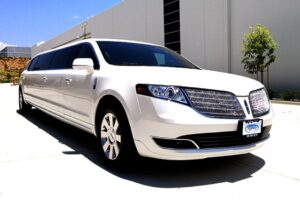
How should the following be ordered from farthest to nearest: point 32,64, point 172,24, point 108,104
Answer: point 172,24
point 32,64
point 108,104

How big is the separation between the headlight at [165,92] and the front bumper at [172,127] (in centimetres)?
5

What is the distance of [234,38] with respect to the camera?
1819cm

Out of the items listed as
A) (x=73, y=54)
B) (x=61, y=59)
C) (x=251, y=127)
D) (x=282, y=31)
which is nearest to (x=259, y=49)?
(x=282, y=31)

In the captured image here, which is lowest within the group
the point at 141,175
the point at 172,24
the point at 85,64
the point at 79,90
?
the point at 141,175

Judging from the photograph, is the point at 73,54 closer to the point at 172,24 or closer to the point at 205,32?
the point at 205,32

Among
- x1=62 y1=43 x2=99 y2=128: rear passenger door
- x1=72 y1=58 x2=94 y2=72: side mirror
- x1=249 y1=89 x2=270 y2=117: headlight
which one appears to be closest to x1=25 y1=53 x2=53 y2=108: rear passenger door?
x1=62 y1=43 x2=99 y2=128: rear passenger door

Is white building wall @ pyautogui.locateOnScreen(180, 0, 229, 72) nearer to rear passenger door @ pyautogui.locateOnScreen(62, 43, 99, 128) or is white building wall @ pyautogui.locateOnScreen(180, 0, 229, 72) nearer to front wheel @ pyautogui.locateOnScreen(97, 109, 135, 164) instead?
rear passenger door @ pyautogui.locateOnScreen(62, 43, 99, 128)

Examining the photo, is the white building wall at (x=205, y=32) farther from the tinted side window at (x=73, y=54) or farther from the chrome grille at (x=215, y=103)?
the chrome grille at (x=215, y=103)

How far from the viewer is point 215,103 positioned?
3.57m

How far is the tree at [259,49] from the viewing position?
1427 centimetres

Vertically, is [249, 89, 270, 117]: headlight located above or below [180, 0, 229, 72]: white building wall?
below

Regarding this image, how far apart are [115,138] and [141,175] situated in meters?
0.50

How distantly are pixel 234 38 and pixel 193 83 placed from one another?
15417 mm

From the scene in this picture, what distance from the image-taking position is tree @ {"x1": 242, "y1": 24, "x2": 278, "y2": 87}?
1427 cm
